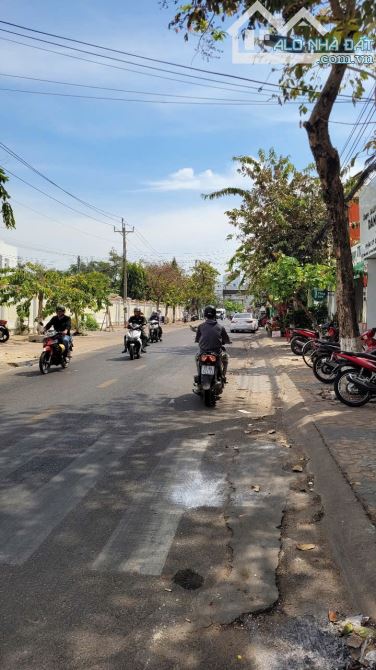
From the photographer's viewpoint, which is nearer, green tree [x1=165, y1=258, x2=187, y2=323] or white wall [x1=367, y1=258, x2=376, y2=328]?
white wall [x1=367, y1=258, x2=376, y2=328]

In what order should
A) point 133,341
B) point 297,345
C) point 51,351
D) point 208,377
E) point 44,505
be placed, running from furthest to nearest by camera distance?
1. point 297,345
2. point 133,341
3. point 51,351
4. point 208,377
5. point 44,505

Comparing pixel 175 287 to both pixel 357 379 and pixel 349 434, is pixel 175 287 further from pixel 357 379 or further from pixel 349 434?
pixel 349 434

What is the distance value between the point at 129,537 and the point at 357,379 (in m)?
5.64

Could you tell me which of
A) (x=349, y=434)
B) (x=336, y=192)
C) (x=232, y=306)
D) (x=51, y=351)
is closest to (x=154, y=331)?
(x=51, y=351)

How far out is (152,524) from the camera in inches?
167

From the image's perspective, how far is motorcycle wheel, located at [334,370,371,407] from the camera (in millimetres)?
8805

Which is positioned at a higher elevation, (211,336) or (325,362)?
(211,336)

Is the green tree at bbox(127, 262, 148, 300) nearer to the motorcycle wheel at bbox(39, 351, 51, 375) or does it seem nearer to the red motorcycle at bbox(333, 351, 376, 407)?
the motorcycle wheel at bbox(39, 351, 51, 375)

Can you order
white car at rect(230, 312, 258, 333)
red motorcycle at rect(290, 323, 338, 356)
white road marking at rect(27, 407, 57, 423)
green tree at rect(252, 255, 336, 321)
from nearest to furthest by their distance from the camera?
white road marking at rect(27, 407, 57, 423), red motorcycle at rect(290, 323, 338, 356), green tree at rect(252, 255, 336, 321), white car at rect(230, 312, 258, 333)

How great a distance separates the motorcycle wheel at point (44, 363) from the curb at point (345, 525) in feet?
26.0

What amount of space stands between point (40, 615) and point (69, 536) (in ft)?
3.34

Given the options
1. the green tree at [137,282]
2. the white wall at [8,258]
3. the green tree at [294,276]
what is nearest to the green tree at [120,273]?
the green tree at [137,282]

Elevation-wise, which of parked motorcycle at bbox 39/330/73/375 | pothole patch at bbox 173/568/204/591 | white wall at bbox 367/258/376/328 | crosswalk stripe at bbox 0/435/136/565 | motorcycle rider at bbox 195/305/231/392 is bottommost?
pothole patch at bbox 173/568/204/591

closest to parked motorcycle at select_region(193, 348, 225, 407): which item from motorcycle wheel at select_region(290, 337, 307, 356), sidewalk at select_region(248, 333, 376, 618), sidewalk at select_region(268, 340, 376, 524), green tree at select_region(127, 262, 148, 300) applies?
sidewalk at select_region(248, 333, 376, 618)
